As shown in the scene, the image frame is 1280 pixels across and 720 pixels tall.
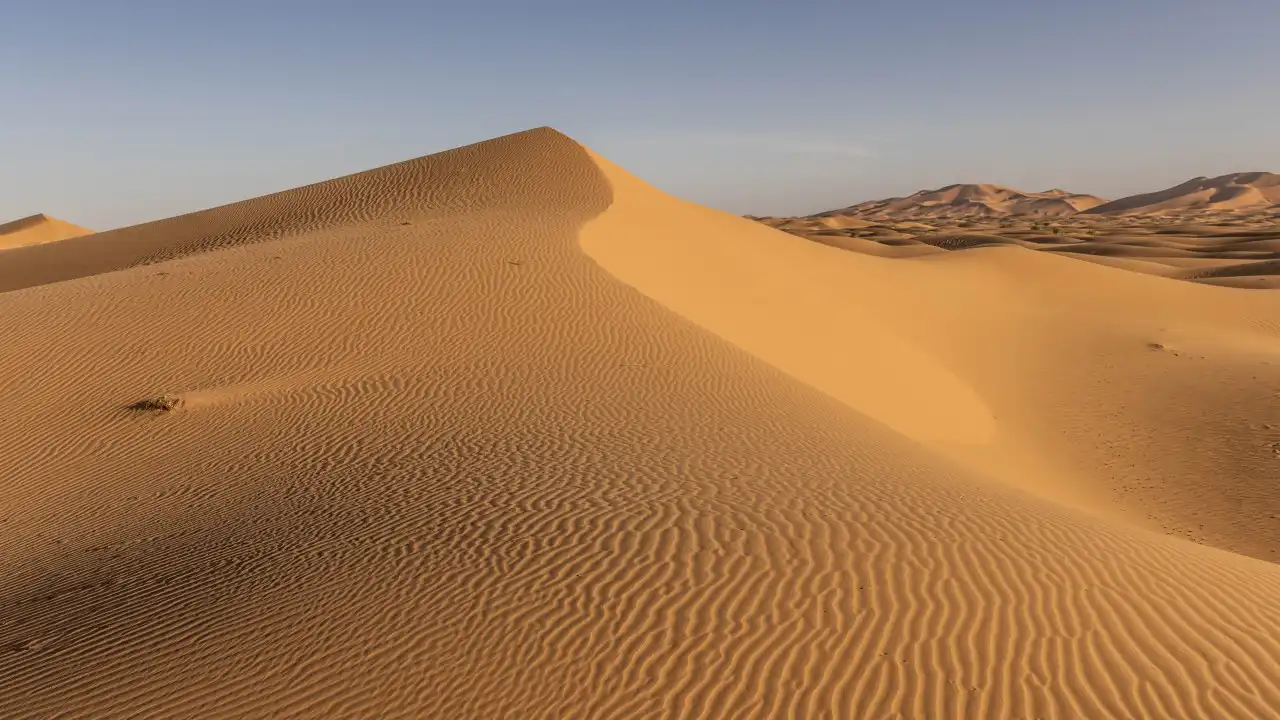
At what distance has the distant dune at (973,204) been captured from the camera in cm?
12331

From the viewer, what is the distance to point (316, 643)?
496cm

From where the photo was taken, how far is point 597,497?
7176mm

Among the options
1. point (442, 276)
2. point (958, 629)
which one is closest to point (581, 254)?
point (442, 276)

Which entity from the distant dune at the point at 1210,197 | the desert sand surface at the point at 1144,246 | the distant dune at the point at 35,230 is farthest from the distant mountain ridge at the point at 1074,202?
the distant dune at the point at 35,230

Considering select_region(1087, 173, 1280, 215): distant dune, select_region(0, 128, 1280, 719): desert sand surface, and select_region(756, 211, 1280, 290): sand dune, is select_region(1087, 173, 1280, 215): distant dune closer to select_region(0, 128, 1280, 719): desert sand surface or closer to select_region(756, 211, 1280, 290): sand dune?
select_region(756, 211, 1280, 290): sand dune

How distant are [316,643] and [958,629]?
405 centimetres

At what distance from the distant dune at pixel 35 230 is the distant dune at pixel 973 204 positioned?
93.8 m

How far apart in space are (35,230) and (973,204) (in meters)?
129

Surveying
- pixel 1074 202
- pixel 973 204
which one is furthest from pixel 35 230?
pixel 1074 202

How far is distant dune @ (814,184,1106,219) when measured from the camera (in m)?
123

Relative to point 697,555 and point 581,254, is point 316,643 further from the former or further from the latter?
point 581,254

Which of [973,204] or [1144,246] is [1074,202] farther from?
[1144,246]

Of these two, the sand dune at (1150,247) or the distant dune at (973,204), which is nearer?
the sand dune at (1150,247)

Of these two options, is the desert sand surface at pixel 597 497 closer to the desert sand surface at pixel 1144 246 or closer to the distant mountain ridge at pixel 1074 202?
the desert sand surface at pixel 1144 246
